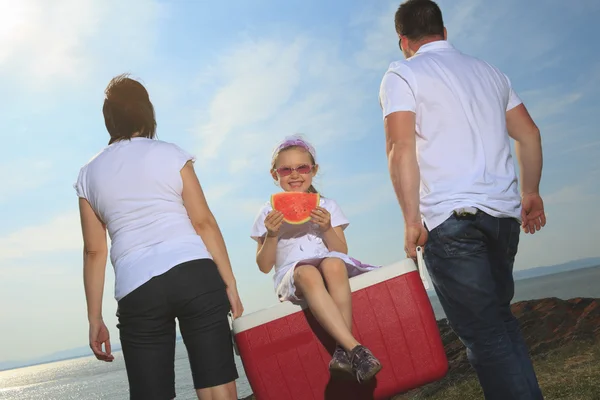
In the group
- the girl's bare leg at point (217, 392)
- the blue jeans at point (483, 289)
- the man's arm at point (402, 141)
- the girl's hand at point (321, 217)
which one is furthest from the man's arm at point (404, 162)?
the girl's bare leg at point (217, 392)

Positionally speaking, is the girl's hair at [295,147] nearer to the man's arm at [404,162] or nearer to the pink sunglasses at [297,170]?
the pink sunglasses at [297,170]

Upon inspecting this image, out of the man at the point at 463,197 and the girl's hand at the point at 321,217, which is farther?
the girl's hand at the point at 321,217

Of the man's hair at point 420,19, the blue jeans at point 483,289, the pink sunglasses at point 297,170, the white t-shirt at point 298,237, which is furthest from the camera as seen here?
the pink sunglasses at point 297,170

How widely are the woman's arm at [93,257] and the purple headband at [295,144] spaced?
1654 mm

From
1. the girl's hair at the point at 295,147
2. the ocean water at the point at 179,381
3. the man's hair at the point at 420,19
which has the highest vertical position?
the man's hair at the point at 420,19

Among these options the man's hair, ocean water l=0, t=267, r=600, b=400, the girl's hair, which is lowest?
ocean water l=0, t=267, r=600, b=400

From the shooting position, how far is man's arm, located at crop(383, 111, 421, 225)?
311 cm

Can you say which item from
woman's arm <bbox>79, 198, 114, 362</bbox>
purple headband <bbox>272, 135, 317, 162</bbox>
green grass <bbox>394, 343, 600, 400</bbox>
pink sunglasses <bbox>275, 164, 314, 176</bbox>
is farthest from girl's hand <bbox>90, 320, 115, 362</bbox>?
green grass <bbox>394, 343, 600, 400</bbox>

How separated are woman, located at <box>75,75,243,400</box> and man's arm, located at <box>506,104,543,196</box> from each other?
1.76 meters

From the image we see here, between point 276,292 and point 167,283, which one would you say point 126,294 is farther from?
→ point 276,292

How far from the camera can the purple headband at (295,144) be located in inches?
190

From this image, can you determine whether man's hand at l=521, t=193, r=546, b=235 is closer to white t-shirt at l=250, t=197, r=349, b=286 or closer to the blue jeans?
the blue jeans

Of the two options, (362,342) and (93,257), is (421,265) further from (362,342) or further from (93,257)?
(93,257)

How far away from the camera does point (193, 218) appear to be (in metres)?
3.38
